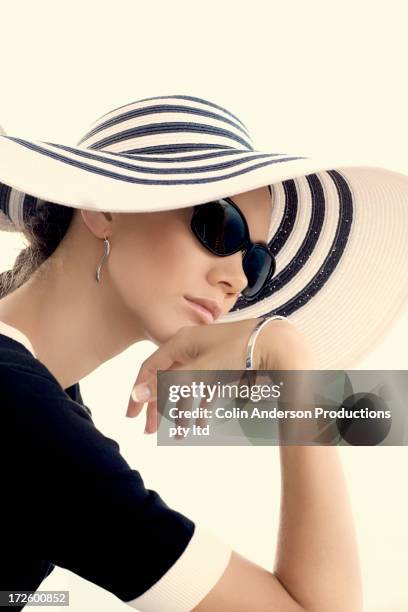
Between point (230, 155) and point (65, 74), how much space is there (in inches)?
96.8

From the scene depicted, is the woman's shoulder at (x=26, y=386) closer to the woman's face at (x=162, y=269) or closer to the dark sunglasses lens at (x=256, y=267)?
the woman's face at (x=162, y=269)

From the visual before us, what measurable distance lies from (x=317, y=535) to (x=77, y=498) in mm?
323

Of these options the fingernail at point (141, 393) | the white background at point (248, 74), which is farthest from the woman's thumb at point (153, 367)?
the white background at point (248, 74)

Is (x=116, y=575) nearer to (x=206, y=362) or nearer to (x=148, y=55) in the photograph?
(x=206, y=362)

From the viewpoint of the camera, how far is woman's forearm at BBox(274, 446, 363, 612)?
42.5 inches

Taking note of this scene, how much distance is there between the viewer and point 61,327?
146cm

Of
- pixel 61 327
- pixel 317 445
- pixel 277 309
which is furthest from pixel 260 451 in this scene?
pixel 317 445

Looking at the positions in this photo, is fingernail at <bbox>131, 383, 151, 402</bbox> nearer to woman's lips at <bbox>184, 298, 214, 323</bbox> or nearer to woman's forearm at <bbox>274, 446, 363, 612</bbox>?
woman's lips at <bbox>184, 298, 214, 323</bbox>

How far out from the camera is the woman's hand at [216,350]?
1252 mm

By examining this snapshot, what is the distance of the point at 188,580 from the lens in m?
1.01

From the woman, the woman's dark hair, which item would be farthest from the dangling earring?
the woman's dark hair

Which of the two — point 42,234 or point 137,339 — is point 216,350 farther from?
point 42,234

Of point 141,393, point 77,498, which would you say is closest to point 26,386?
point 77,498

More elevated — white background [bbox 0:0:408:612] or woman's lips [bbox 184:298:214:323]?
white background [bbox 0:0:408:612]
